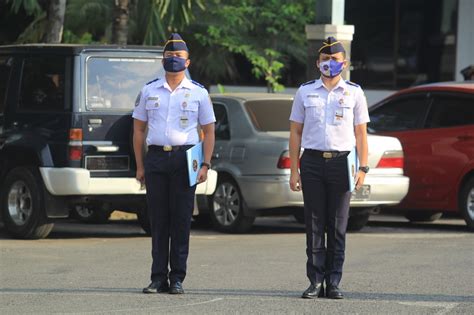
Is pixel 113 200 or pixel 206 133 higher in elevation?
pixel 206 133

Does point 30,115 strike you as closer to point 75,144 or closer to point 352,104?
point 75,144

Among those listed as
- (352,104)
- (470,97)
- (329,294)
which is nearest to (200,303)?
(329,294)

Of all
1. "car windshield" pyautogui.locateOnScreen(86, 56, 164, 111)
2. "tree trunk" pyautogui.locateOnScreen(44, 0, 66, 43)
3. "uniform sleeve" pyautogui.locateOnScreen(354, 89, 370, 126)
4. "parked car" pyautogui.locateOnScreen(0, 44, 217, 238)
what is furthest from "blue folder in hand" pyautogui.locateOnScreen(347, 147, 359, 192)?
"tree trunk" pyautogui.locateOnScreen(44, 0, 66, 43)

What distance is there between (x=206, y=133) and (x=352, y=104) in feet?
3.52

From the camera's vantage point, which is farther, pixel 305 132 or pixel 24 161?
pixel 24 161

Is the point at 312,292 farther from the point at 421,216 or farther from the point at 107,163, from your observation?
the point at 421,216

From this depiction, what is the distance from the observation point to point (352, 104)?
352 inches

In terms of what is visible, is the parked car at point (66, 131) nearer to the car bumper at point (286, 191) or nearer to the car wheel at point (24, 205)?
the car wheel at point (24, 205)

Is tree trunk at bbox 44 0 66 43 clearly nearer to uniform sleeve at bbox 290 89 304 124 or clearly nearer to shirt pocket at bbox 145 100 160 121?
shirt pocket at bbox 145 100 160 121

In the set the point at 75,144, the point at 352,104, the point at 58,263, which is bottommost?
the point at 58,263

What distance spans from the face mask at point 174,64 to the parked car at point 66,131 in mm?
3844

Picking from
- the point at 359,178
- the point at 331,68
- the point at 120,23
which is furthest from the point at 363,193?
the point at 331,68

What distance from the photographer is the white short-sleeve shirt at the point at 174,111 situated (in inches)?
359

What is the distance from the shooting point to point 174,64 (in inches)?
359
